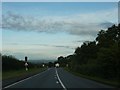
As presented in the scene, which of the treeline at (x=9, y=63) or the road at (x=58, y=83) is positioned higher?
the treeline at (x=9, y=63)

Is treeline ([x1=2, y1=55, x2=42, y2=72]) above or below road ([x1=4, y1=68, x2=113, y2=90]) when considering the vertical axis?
above

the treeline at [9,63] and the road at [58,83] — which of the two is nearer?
the road at [58,83]

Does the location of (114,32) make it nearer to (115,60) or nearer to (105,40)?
(105,40)

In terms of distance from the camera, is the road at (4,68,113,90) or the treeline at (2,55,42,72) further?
the treeline at (2,55,42,72)

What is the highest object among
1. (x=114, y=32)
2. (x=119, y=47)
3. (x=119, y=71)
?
(x=114, y=32)

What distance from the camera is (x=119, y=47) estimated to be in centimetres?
4712

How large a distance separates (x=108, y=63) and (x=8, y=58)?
49.7m

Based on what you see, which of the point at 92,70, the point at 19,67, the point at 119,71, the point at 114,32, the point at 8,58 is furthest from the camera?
the point at 19,67

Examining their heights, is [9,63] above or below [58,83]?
above

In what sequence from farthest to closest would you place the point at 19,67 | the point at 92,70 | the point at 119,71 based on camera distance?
the point at 19,67, the point at 92,70, the point at 119,71

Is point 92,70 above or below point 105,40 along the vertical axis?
below

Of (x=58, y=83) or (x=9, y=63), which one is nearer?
(x=58, y=83)

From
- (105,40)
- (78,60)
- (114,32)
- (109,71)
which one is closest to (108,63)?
(109,71)

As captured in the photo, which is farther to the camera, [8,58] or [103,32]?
[8,58]
